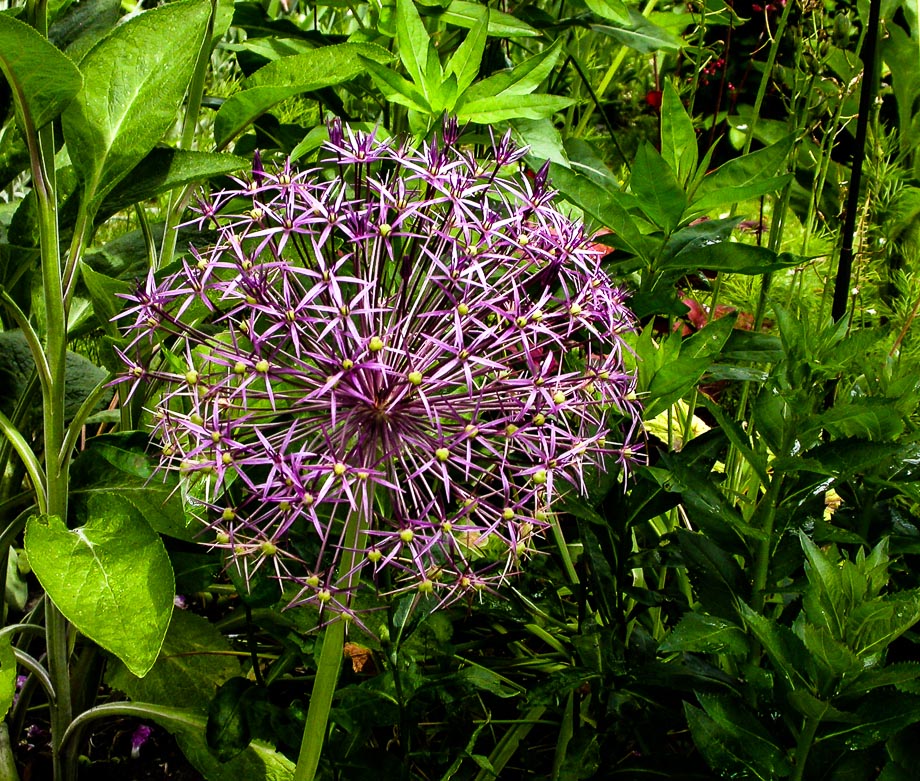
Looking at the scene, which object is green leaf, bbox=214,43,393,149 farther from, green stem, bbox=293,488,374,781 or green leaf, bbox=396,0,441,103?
green stem, bbox=293,488,374,781

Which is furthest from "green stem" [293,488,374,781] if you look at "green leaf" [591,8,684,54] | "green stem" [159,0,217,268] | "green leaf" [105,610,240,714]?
"green leaf" [591,8,684,54]

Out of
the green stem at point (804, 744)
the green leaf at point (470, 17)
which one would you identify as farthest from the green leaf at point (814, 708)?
the green leaf at point (470, 17)

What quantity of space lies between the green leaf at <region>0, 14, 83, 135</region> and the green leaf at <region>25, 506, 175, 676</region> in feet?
1.38

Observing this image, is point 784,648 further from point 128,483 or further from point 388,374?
point 128,483

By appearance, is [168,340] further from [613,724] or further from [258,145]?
[613,724]

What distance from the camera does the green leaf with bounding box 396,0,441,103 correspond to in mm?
1118

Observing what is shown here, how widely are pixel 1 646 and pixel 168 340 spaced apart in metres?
0.42

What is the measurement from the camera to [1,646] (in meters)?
1.08

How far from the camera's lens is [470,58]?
45.2 inches

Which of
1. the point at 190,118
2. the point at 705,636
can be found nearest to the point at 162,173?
the point at 190,118

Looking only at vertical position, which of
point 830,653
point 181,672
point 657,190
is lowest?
point 181,672

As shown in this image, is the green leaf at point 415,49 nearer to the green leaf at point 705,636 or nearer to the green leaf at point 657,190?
the green leaf at point 657,190

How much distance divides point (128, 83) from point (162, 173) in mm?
106

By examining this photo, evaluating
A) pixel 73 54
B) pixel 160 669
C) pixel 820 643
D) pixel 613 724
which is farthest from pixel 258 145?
pixel 820 643
